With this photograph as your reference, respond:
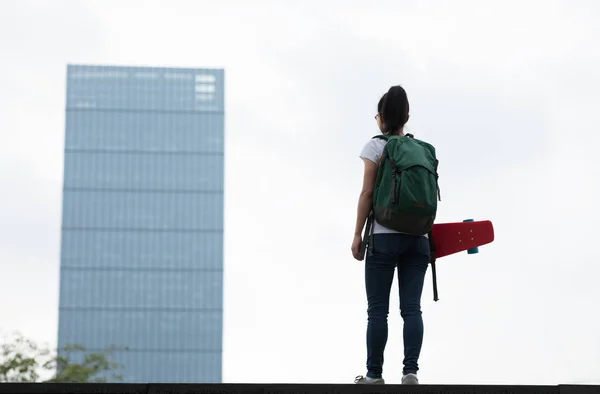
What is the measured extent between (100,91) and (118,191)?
13.6 m

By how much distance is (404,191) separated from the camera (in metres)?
5.67

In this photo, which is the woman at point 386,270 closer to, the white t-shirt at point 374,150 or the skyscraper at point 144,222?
the white t-shirt at point 374,150

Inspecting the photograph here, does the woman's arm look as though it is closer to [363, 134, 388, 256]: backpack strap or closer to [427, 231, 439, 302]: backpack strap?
[363, 134, 388, 256]: backpack strap

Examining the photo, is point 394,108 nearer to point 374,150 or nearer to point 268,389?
point 374,150

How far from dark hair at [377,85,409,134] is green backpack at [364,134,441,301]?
0.43 ft

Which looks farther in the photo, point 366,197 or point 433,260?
point 433,260

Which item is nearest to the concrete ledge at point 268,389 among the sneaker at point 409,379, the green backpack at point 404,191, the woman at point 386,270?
the sneaker at point 409,379

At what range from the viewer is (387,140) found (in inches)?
231

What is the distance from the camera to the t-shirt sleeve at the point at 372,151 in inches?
229

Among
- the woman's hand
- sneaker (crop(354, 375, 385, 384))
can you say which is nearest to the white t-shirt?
the woman's hand

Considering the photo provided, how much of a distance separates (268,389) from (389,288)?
131 cm

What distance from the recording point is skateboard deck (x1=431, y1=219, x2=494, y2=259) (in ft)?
19.5

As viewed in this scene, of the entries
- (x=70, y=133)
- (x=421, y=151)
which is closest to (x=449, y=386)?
(x=421, y=151)

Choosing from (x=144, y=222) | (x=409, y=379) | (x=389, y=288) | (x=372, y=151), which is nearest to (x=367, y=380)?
(x=409, y=379)
